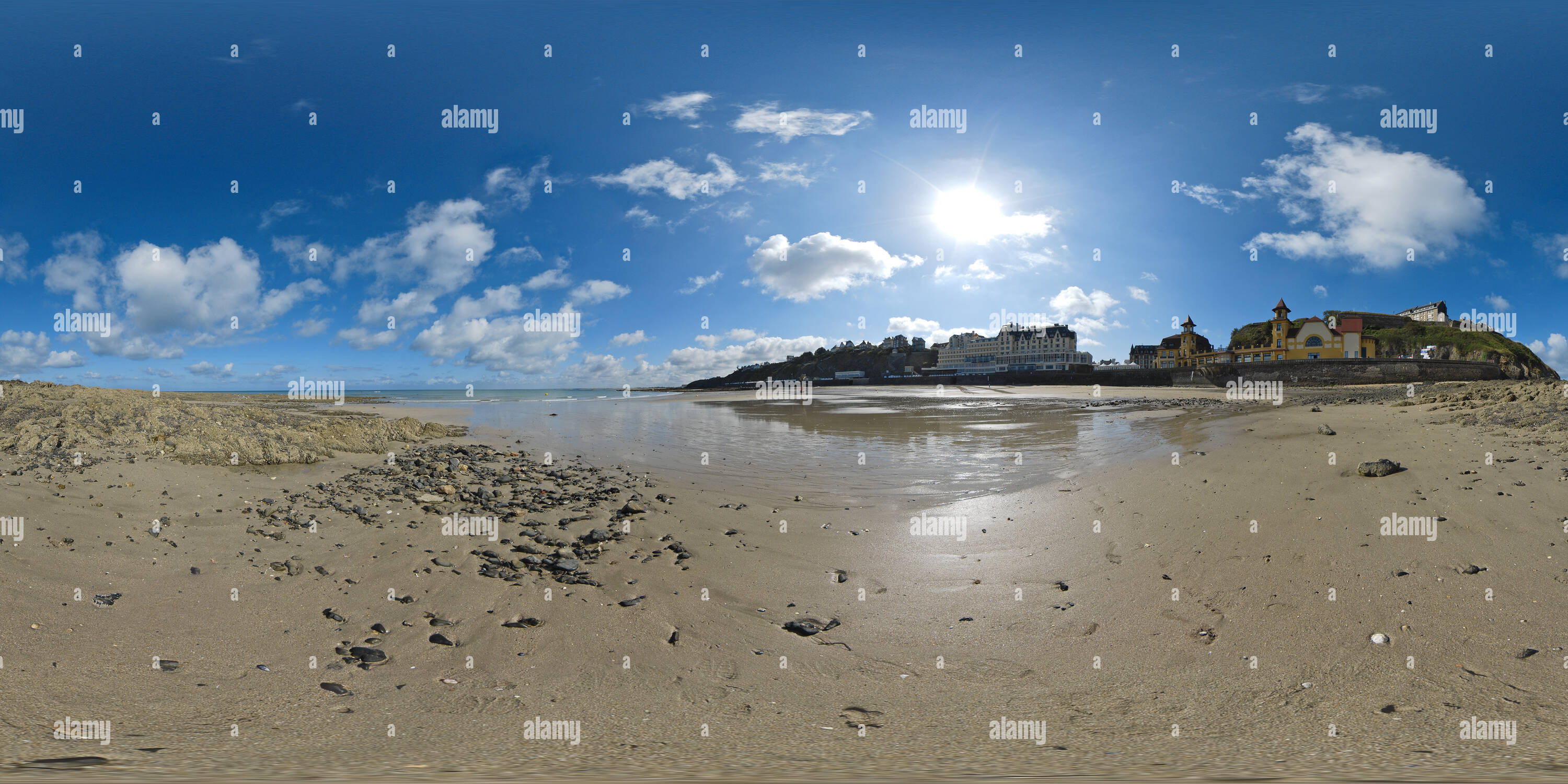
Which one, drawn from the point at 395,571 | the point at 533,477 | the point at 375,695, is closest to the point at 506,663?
the point at 375,695

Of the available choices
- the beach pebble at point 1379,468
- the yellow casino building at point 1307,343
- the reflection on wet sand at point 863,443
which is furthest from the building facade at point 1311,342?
the beach pebble at point 1379,468

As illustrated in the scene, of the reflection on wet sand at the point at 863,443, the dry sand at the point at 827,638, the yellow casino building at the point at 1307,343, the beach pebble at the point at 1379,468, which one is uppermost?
the yellow casino building at the point at 1307,343

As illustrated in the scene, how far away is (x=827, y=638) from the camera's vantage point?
5188mm

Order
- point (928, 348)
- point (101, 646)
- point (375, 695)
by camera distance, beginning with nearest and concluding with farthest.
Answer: point (375, 695) < point (101, 646) < point (928, 348)

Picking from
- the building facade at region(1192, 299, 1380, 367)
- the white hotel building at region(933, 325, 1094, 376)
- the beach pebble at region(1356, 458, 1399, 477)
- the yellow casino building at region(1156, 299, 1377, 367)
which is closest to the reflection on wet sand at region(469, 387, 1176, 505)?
the beach pebble at region(1356, 458, 1399, 477)

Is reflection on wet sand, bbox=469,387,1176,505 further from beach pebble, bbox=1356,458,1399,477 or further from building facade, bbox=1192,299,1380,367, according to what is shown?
building facade, bbox=1192,299,1380,367

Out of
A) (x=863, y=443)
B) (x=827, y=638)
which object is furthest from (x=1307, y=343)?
(x=827, y=638)

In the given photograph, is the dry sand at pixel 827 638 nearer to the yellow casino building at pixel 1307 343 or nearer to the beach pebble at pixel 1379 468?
the beach pebble at pixel 1379 468

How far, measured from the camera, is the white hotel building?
14425 cm

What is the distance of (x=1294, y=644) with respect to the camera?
15.3ft

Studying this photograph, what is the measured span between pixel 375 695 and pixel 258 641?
163 centimetres

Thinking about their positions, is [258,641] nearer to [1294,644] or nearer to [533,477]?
[533,477]

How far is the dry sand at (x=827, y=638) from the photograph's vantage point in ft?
11.5

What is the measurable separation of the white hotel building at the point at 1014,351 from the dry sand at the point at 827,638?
129m
